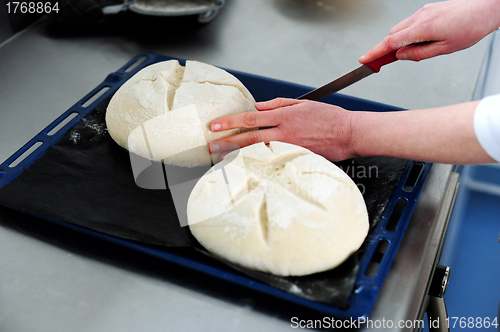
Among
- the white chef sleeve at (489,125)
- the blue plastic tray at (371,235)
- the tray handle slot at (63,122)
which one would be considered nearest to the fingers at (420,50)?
the blue plastic tray at (371,235)

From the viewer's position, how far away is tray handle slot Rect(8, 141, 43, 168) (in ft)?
4.36

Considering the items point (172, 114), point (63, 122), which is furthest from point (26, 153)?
point (172, 114)

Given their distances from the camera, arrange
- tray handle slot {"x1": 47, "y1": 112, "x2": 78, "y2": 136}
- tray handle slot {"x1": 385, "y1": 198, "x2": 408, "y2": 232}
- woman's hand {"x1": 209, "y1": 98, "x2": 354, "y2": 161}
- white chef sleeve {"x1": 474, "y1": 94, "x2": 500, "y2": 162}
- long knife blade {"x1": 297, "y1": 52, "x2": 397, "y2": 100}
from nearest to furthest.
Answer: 1. white chef sleeve {"x1": 474, "y1": 94, "x2": 500, "y2": 162}
2. tray handle slot {"x1": 385, "y1": 198, "x2": 408, "y2": 232}
3. woman's hand {"x1": 209, "y1": 98, "x2": 354, "y2": 161}
4. long knife blade {"x1": 297, "y1": 52, "x2": 397, "y2": 100}
5. tray handle slot {"x1": 47, "y1": 112, "x2": 78, "y2": 136}

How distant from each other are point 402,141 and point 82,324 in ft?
3.04

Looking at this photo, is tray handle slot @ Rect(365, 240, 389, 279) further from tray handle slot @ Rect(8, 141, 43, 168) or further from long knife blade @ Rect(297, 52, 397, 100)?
tray handle slot @ Rect(8, 141, 43, 168)

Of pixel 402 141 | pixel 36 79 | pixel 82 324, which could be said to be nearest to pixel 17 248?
pixel 82 324

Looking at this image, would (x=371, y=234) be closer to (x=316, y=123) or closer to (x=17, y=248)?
(x=316, y=123)

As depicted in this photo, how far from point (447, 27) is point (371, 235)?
0.78 metres

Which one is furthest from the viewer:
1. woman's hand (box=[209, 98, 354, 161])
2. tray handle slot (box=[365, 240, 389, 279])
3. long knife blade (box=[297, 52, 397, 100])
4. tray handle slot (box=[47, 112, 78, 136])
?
tray handle slot (box=[47, 112, 78, 136])

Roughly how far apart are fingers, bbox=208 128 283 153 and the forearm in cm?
25

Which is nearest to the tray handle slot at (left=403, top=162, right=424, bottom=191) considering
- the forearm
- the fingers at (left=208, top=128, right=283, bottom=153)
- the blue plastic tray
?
the blue plastic tray

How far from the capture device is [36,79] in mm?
1721

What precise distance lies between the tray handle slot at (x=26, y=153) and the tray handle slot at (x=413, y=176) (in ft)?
3.99

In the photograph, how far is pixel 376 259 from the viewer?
105 centimetres
